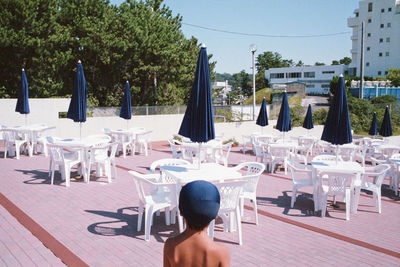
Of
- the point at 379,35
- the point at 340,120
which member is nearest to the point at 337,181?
the point at 340,120

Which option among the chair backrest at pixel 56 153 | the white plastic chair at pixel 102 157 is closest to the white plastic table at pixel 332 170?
the white plastic chair at pixel 102 157

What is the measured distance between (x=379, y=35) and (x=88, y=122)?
226ft

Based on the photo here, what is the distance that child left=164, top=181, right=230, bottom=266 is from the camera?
1.77 meters

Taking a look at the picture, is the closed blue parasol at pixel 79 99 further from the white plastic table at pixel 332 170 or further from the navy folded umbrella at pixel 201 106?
the white plastic table at pixel 332 170

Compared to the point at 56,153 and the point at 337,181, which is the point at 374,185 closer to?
the point at 337,181

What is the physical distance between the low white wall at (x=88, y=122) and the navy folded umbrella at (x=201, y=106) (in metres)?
10.1

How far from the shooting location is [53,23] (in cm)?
2030

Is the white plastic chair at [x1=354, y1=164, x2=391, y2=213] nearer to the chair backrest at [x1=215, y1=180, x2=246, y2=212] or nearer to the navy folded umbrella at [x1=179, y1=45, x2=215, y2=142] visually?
the chair backrest at [x1=215, y1=180, x2=246, y2=212]

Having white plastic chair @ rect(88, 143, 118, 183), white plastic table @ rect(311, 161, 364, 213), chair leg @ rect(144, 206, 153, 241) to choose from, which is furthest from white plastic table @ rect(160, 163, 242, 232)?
white plastic chair @ rect(88, 143, 118, 183)

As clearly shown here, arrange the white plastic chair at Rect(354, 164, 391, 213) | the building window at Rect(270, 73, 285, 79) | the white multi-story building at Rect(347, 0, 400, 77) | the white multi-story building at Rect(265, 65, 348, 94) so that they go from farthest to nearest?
the building window at Rect(270, 73, 285, 79), the white multi-story building at Rect(265, 65, 348, 94), the white multi-story building at Rect(347, 0, 400, 77), the white plastic chair at Rect(354, 164, 391, 213)

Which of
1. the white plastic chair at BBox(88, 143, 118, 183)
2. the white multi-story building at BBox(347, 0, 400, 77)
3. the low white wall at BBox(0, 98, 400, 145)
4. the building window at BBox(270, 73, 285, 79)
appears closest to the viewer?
the white plastic chair at BBox(88, 143, 118, 183)

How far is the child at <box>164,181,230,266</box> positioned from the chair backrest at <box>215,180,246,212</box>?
3.72 meters

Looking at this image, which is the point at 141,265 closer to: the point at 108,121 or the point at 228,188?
the point at 228,188

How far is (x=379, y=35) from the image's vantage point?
70750mm
